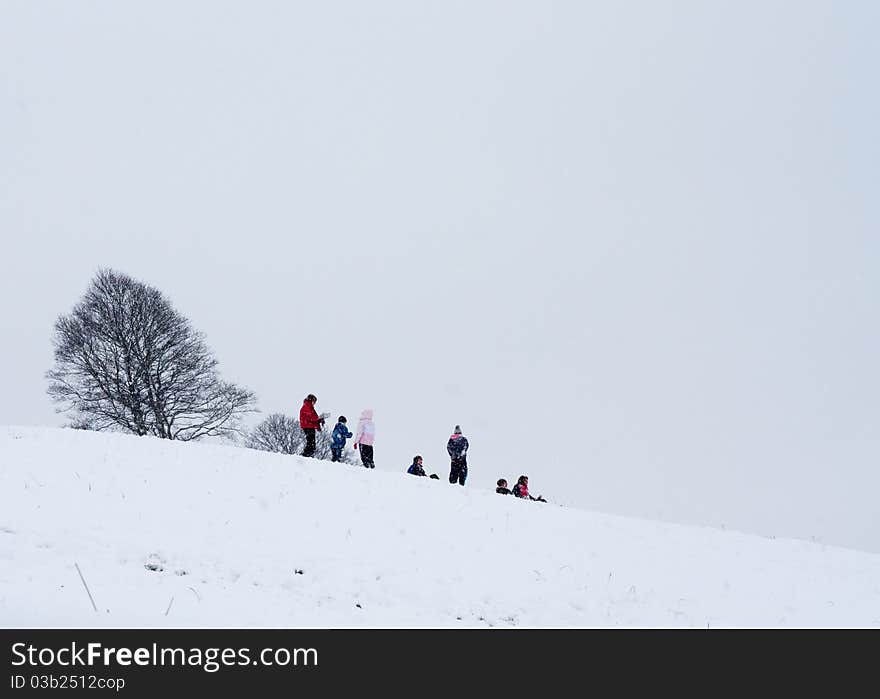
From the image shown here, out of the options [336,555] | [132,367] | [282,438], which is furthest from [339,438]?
[282,438]

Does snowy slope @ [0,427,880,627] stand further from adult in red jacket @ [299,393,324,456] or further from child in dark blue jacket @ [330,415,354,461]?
child in dark blue jacket @ [330,415,354,461]

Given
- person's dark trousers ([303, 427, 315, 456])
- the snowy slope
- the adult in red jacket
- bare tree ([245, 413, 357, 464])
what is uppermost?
bare tree ([245, 413, 357, 464])

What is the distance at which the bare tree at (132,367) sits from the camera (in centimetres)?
2623

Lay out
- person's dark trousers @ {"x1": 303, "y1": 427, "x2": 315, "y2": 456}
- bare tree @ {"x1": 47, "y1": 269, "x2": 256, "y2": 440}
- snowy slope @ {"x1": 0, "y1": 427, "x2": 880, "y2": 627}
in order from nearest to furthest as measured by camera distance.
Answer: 1. snowy slope @ {"x1": 0, "y1": 427, "x2": 880, "y2": 627}
2. person's dark trousers @ {"x1": 303, "y1": 427, "x2": 315, "y2": 456}
3. bare tree @ {"x1": 47, "y1": 269, "x2": 256, "y2": 440}

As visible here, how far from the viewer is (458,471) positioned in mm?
20141

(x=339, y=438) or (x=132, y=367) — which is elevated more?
(x=132, y=367)

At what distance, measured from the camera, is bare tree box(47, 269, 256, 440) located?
1033 inches

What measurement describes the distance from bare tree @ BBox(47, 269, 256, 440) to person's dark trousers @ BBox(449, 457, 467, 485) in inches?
501

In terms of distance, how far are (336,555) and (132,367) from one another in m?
20.0

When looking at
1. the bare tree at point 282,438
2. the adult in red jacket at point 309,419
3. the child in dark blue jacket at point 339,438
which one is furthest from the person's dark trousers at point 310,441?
the bare tree at point 282,438

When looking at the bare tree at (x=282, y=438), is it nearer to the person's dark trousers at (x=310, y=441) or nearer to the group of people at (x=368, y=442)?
the group of people at (x=368, y=442)

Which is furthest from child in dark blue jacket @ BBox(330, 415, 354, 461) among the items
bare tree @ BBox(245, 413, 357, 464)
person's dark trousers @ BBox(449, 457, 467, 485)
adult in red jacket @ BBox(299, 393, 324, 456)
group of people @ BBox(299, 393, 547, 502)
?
bare tree @ BBox(245, 413, 357, 464)

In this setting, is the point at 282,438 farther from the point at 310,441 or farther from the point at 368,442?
the point at 310,441
